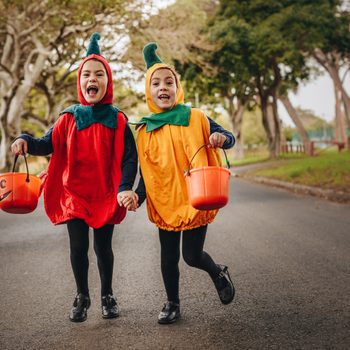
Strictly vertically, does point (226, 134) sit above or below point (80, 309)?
above

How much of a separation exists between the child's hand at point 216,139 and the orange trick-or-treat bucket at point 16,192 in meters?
1.32

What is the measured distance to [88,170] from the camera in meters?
3.55

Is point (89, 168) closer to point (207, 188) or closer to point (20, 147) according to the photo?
point (20, 147)

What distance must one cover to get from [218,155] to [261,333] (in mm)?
1227

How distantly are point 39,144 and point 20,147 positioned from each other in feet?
0.65

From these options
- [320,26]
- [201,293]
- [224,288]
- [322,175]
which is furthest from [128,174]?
[320,26]

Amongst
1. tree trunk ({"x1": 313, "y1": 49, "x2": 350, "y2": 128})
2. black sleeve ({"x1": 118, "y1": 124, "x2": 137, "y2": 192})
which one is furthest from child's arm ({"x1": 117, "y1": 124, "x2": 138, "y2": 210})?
tree trunk ({"x1": 313, "y1": 49, "x2": 350, "y2": 128})

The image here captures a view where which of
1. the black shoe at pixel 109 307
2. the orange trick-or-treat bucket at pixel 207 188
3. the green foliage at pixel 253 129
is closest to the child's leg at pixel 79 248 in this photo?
the black shoe at pixel 109 307

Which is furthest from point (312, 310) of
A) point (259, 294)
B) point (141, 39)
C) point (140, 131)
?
point (141, 39)

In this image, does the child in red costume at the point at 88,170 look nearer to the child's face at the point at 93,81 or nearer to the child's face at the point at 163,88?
the child's face at the point at 93,81

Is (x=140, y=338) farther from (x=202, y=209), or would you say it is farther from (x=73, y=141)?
(x=73, y=141)

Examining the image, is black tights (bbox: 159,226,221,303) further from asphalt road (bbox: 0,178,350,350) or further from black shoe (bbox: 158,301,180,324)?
asphalt road (bbox: 0,178,350,350)

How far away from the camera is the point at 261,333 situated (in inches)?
124


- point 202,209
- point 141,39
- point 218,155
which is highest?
point 141,39
